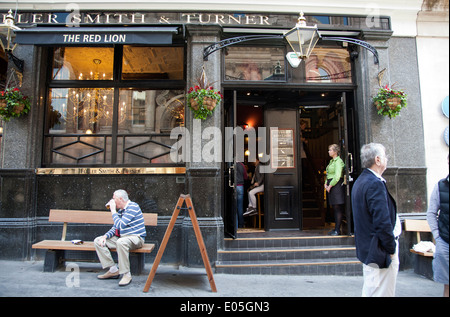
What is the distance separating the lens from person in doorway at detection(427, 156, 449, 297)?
10.8 ft

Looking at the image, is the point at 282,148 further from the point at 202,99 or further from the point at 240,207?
the point at 202,99

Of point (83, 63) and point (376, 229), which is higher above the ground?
point (83, 63)

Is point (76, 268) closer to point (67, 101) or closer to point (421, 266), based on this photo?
point (67, 101)

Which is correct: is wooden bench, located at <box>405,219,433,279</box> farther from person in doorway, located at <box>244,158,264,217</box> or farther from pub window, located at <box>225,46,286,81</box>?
pub window, located at <box>225,46,286,81</box>

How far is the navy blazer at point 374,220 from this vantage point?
3.07 meters

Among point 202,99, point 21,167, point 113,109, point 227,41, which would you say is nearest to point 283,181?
point 202,99

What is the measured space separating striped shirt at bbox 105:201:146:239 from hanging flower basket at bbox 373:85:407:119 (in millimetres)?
5245

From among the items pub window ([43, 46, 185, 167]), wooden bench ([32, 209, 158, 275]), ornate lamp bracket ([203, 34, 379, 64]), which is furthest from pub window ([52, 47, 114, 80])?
wooden bench ([32, 209, 158, 275])

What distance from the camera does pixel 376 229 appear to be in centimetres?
311

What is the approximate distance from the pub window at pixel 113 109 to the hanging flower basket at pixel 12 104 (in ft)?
1.94

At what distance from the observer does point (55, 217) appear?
582 cm

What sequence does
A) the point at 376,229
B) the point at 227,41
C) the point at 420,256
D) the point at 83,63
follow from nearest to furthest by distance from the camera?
the point at 376,229 → the point at 420,256 → the point at 227,41 → the point at 83,63

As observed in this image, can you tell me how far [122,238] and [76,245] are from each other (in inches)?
41.0

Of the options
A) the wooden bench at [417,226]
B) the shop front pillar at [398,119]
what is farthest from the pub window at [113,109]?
the wooden bench at [417,226]
